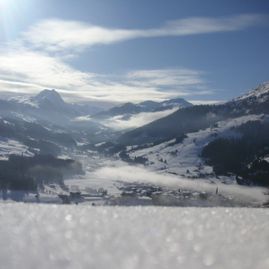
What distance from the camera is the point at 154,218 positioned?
20.8m

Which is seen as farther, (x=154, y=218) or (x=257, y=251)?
(x=154, y=218)

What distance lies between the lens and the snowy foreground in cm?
1277

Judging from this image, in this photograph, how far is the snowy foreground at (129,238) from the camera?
12773 mm

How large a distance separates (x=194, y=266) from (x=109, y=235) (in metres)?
4.78

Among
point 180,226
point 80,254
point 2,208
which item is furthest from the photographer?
point 2,208

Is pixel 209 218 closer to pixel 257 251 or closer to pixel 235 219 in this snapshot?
pixel 235 219

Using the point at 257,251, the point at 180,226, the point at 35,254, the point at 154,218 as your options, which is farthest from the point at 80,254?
the point at 154,218

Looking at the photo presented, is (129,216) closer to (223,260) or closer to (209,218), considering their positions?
(209,218)

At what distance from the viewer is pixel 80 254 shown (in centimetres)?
1330

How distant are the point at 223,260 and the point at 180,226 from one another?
5731 millimetres

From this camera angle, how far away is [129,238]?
1620cm

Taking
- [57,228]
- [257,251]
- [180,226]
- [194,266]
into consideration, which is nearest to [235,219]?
[180,226]

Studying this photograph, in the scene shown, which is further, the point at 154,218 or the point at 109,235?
the point at 154,218

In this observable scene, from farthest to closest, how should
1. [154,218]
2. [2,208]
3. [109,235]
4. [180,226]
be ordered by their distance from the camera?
[2,208]
[154,218]
[180,226]
[109,235]
